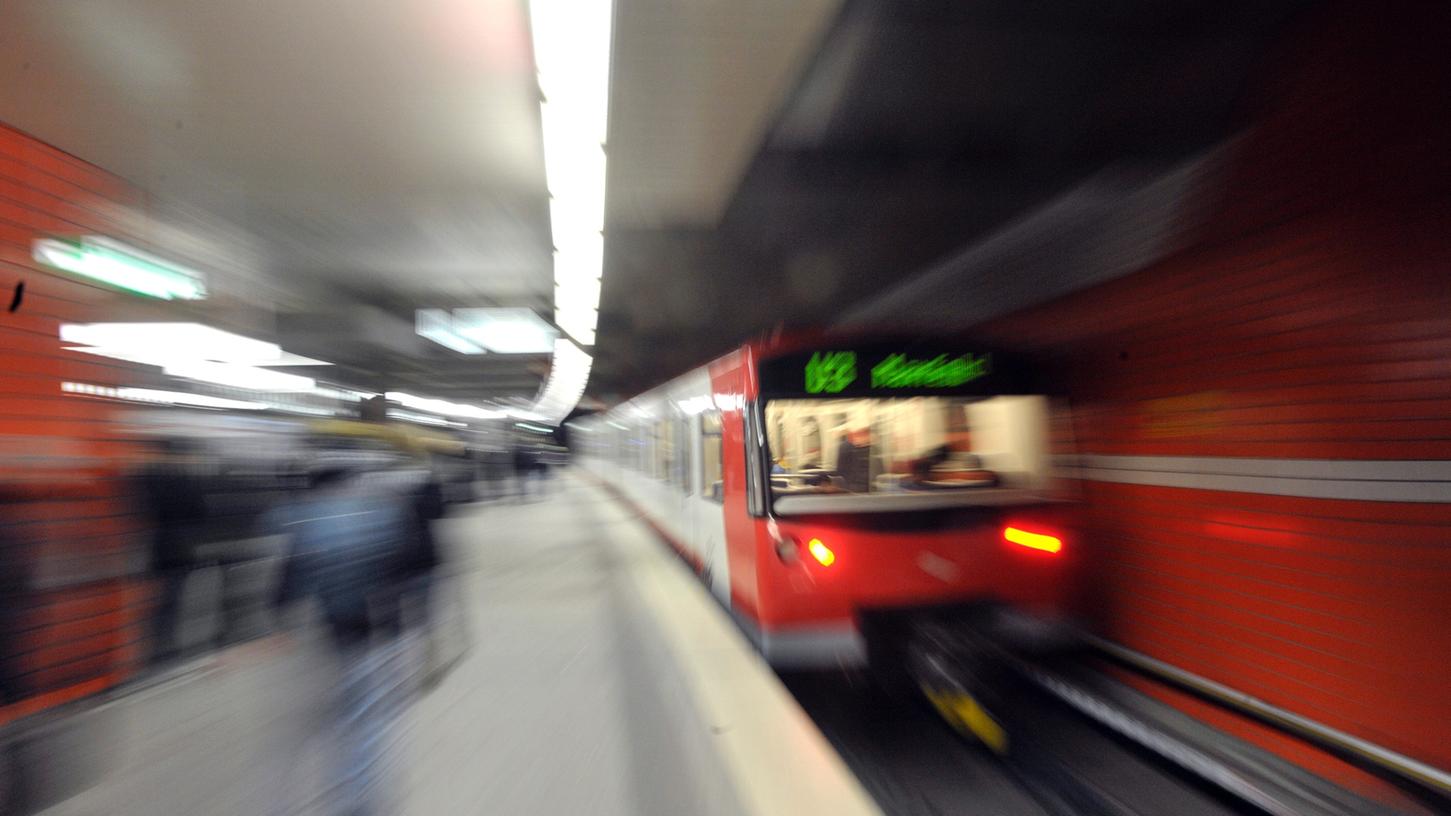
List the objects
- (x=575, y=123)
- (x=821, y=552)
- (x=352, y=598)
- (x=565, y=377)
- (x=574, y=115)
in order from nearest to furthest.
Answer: (x=352, y=598) → (x=821, y=552) → (x=574, y=115) → (x=575, y=123) → (x=565, y=377)

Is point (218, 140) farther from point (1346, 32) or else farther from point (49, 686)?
point (1346, 32)

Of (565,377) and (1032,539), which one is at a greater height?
(565,377)

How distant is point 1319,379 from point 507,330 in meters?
10.4

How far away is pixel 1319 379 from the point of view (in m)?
3.92

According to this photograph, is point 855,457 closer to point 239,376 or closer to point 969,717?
point 969,717

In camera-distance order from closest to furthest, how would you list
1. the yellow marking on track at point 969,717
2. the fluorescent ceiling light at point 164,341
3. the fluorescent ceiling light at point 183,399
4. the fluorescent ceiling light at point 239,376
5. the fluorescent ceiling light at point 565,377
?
1. the yellow marking on track at point 969,717
2. the fluorescent ceiling light at point 164,341
3. the fluorescent ceiling light at point 183,399
4. the fluorescent ceiling light at point 239,376
5. the fluorescent ceiling light at point 565,377

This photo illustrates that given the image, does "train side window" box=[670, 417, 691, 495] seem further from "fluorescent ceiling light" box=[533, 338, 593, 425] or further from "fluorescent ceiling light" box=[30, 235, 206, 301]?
"fluorescent ceiling light" box=[533, 338, 593, 425]

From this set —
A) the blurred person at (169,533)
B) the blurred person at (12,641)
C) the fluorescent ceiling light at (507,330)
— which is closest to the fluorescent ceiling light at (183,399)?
the blurred person at (169,533)

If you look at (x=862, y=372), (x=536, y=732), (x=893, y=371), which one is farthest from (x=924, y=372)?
(x=536, y=732)

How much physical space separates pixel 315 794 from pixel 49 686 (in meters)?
2.51

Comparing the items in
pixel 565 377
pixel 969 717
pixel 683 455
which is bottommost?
pixel 969 717

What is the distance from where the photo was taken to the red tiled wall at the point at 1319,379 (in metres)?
3.38

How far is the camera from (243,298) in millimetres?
7848

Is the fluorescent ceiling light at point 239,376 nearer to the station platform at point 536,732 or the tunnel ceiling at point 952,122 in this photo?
the station platform at point 536,732
